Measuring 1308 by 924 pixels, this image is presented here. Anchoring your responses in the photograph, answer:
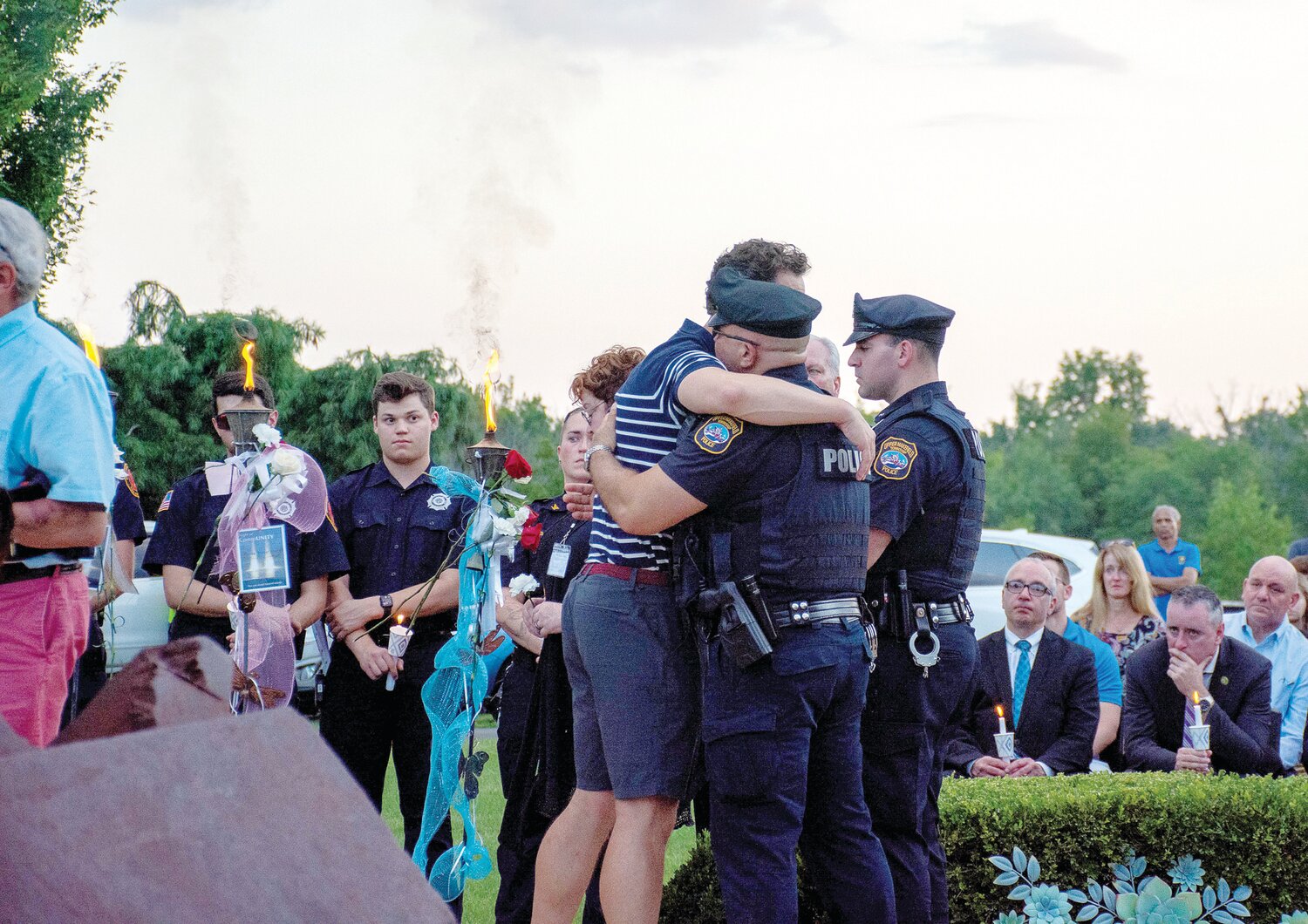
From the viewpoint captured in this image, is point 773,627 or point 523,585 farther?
point 523,585

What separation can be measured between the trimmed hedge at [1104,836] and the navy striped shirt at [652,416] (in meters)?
1.72

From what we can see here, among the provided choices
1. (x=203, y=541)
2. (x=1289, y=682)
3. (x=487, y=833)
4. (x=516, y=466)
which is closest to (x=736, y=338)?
(x=516, y=466)

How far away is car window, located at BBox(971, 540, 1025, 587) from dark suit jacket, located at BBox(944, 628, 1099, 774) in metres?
6.31

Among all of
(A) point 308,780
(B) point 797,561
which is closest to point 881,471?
(B) point 797,561

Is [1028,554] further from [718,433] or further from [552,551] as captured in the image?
[718,433]

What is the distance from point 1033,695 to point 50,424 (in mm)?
4842

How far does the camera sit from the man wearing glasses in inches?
206

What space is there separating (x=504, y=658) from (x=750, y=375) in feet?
9.59

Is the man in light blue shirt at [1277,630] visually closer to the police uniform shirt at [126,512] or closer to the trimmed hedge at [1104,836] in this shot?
the trimmed hedge at [1104,836]

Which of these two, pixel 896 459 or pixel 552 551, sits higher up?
pixel 896 459

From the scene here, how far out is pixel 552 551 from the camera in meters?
4.96

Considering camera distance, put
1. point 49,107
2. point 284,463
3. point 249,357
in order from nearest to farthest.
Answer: point 284,463 → point 249,357 → point 49,107

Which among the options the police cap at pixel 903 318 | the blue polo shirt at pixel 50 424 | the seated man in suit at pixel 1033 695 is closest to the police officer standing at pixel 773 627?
the police cap at pixel 903 318

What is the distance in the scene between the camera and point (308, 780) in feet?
3.46
